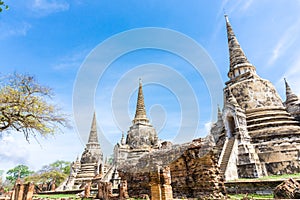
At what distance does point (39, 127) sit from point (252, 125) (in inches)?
796

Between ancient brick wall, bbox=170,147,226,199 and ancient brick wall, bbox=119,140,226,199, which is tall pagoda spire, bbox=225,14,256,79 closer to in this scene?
ancient brick wall, bbox=119,140,226,199

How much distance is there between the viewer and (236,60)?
30344mm

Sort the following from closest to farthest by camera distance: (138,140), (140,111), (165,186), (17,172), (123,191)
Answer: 1. (165,186)
2. (123,191)
3. (138,140)
4. (140,111)
5. (17,172)

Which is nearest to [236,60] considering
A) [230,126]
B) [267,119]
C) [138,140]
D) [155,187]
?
[267,119]

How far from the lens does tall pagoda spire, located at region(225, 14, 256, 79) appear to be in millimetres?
29259

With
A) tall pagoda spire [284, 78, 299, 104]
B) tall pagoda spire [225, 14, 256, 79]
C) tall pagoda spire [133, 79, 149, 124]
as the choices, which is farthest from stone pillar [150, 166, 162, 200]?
tall pagoda spire [133, 79, 149, 124]

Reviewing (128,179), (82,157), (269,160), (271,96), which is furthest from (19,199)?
(82,157)

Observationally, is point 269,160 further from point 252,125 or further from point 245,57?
point 245,57

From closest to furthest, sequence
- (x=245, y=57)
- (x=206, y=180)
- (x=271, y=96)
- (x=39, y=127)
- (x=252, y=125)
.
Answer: (x=206, y=180)
(x=39, y=127)
(x=252, y=125)
(x=271, y=96)
(x=245, y=57)

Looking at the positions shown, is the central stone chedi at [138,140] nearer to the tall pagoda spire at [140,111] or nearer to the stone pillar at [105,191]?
the tall pagoda spire at [140,111]

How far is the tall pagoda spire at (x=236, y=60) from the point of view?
2926cm

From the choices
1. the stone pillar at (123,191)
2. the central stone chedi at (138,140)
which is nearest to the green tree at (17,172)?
the central stone chedi at (138,140)

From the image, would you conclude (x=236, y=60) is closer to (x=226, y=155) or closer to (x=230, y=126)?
(x=230, y=126)

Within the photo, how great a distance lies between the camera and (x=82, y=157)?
148 ft
